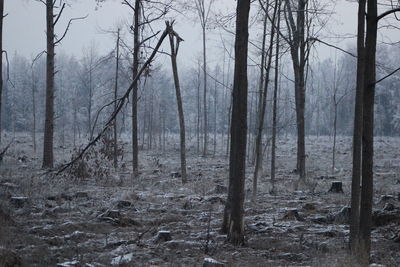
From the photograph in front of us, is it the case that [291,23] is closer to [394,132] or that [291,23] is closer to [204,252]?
[204,252]

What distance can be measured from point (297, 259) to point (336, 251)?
2.28 feet

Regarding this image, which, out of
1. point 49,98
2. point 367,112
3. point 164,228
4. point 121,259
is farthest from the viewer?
point 49,98

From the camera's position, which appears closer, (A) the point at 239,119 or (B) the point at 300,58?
(A) the point at 239,119

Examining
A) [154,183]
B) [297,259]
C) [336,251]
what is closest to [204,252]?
[297,259]

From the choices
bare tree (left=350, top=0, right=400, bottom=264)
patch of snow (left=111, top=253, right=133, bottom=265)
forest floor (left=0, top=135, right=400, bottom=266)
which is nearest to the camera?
patch of snow (left=111, top=253, right=133, bottom=265)

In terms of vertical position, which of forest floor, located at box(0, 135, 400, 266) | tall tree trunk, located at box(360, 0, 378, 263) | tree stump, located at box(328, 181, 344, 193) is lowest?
forest floor, located at box(0, 135, 400, 266)

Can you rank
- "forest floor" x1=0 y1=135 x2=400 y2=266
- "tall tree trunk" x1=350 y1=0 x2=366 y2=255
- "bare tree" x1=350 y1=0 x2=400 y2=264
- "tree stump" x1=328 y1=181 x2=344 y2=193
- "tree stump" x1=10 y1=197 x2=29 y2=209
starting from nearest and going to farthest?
"forest floor" x1=0 y1=135 x2=400 y2=266 < "bare tree" x1=350 y1=0 x2=400 y2=264 < "tall tree trunk" x1=350 y1=0 x2=366 y2=255 < "tree stump" x1=10 y1=197 x2=29 y2=209 < "tree stump" x1=328 y1=181 x2=344 y2=193

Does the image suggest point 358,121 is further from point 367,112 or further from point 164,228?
point 164,228

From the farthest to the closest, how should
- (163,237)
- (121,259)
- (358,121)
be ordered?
(163,237), (358,121), (121,259)

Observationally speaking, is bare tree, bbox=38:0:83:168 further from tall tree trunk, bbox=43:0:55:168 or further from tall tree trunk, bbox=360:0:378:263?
tall tree trunk, bbox=360:0:378:263

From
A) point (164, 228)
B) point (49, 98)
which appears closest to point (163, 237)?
point (164, 228)

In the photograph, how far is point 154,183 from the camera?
14.7m

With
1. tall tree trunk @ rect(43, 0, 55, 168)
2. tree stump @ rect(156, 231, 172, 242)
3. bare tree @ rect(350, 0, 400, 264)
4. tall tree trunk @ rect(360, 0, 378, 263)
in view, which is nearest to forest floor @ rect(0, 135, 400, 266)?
tree stump @ rect(156, 231, 172, 242)

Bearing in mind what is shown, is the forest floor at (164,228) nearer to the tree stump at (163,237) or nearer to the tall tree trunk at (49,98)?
the tree stump at (163,237)
